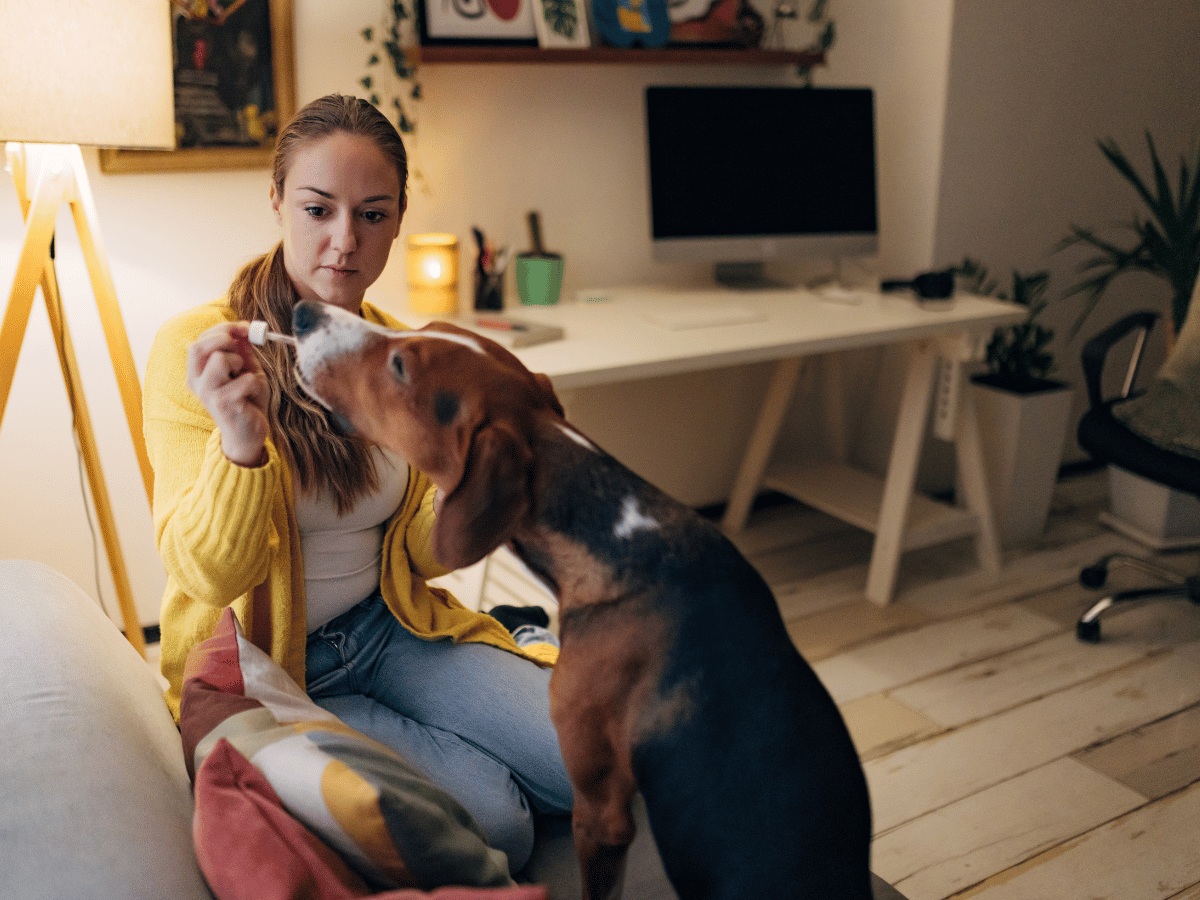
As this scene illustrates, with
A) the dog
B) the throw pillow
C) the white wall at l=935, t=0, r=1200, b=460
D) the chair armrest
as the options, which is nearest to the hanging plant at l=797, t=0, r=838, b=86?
the white wall at l=935, t=0, r=1200, b=460

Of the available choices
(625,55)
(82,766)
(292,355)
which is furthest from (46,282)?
(625,55)

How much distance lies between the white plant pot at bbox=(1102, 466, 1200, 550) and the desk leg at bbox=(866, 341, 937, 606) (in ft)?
2.37

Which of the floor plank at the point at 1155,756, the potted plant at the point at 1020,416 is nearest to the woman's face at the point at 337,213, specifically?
the floor plank at the point at 1155,756

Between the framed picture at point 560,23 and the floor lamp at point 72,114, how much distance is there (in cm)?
110

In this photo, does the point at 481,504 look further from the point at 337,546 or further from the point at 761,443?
the point at 761,443

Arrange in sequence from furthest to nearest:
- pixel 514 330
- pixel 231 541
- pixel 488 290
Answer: pixel 488 290 < pixel 514 330 < pixel 231 541

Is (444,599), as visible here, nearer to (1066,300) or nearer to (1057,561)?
(1057,561)

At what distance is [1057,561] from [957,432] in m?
0.55

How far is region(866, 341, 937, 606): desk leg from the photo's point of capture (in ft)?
8.79

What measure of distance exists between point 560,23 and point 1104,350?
1558 millimetres

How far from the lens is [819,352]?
2771mm

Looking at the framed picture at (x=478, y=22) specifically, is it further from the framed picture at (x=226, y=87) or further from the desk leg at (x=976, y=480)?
the desk leg at (x=976, y=480)

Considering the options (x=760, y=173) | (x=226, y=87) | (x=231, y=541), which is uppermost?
(x=226, y=87)

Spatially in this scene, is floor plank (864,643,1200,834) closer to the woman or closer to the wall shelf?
the woman
